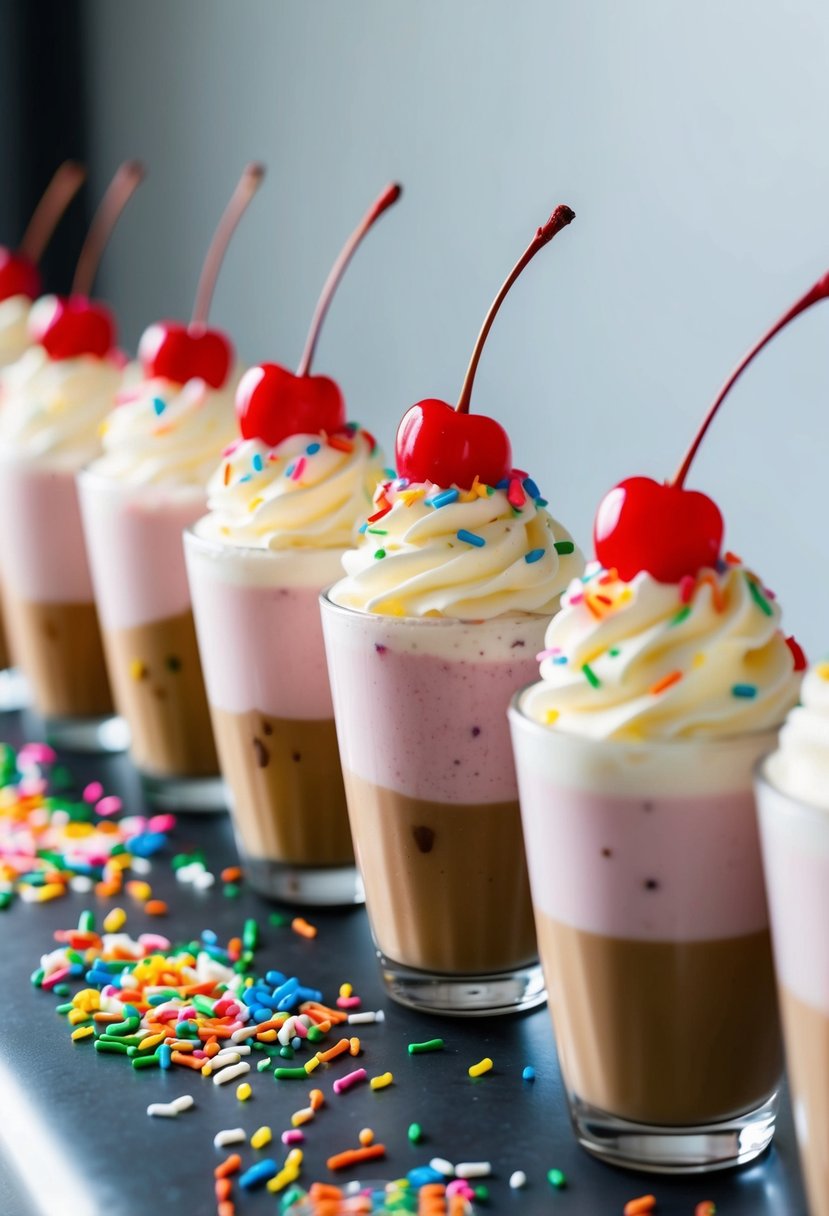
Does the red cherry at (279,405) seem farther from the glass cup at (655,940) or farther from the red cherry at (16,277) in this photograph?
the red cherry at (16,277)

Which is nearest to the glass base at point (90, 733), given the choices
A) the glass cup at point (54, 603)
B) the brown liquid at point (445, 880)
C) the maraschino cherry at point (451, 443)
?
the glass cup at point (54, 603)

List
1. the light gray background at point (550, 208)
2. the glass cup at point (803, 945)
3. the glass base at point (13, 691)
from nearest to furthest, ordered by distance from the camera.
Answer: the glass cup at point (803, 945)
the light gray background at point (550, 208)
the glass base at point (13, 691)

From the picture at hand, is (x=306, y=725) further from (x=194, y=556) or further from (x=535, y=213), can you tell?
(x=535, y=213)

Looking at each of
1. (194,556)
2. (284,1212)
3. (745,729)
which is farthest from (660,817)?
(194,556)

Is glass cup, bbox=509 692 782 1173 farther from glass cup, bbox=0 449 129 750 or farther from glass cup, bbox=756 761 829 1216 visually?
glass cup, bbox=0 449 129 750

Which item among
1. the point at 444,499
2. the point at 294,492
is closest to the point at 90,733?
the point at 294,492

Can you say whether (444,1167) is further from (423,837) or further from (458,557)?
(458,557)
